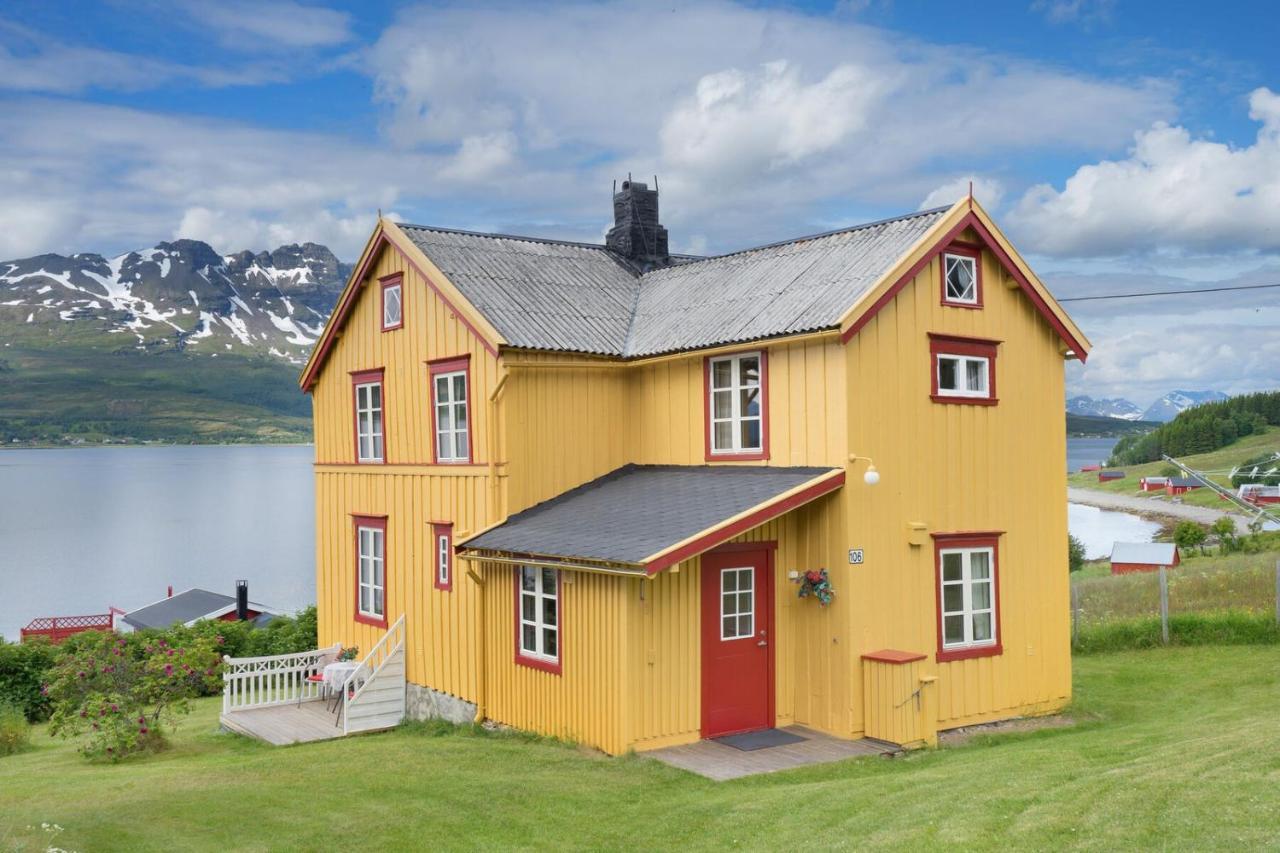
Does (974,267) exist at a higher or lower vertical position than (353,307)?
lower

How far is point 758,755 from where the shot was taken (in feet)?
45.9

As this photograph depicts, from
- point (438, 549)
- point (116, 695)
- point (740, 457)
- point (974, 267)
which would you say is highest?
point (974, 267)

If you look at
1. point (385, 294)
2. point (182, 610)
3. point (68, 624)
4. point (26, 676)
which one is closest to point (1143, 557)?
point (385, 294)

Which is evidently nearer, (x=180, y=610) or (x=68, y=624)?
(x=180, y=610)

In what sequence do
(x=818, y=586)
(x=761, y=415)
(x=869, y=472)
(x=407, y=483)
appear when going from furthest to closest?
(x=407, y=483) → (x=761, y=415) → (x=818, y=586) → (x=869, y=472)

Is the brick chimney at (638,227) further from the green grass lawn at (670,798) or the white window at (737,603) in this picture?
the green grass lawn at (670,798)

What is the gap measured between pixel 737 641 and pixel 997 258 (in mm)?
6780

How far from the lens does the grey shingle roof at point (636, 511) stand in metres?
13.9

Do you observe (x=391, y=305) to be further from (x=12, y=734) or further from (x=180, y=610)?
(x=180, y=610)

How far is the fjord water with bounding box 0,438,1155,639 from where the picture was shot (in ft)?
198

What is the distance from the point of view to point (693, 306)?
60.4 feet

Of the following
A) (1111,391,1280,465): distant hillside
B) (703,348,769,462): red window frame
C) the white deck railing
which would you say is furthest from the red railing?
(1111,391,1280,465): distant hillside

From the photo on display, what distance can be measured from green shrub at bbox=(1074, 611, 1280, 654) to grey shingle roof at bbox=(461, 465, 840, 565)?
1029 centimetres

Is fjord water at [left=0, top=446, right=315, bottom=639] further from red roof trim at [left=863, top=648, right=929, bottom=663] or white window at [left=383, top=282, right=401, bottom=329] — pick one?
red roof trim at [left=863, top=648, right=929, bottom=663]
